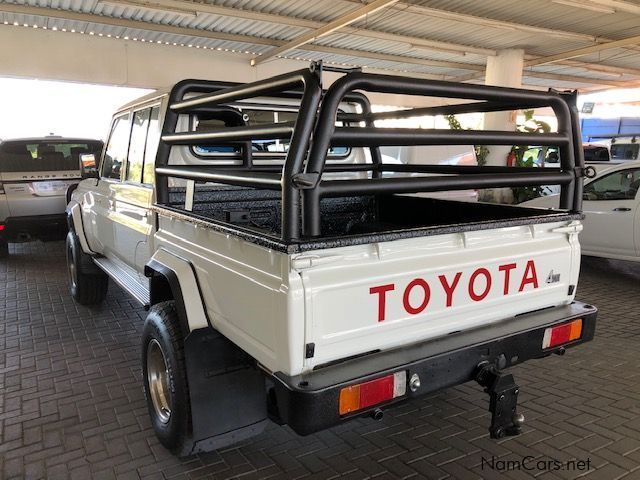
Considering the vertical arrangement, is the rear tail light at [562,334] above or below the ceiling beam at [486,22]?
below

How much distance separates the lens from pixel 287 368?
193 cm

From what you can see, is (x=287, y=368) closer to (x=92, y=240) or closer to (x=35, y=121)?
(x=92, y=240)

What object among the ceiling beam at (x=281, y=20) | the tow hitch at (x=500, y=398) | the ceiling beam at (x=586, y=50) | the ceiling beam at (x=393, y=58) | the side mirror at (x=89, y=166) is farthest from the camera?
the ceiling beam at (x=393, y=58)

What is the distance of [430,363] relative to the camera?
2.12 meters

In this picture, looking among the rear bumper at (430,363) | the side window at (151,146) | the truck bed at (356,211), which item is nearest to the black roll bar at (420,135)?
the truck bed at (356,211)

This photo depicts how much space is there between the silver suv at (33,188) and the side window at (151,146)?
474 cm

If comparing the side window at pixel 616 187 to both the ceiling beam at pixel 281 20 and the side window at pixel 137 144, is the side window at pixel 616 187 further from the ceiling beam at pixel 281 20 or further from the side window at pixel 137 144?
the ceiling beam at pixel 281 20

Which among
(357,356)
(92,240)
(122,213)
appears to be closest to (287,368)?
(357,356)

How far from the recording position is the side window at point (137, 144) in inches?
147

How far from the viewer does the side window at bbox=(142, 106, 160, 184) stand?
3420 mm

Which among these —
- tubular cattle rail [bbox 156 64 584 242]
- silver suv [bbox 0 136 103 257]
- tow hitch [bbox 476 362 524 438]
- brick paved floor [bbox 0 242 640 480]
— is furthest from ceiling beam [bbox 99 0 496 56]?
tow hitch [bbox 476 362 524 438]

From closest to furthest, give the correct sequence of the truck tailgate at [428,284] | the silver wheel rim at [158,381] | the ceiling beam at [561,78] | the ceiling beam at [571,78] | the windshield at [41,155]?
the truck tailgate at [428,284], the silver wheel rim at [158,381], the windshield at [41,155], the ceiling beam at [561,78], the ceiling beam at [571,78]

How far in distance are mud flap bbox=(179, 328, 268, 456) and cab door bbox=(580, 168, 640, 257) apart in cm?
583

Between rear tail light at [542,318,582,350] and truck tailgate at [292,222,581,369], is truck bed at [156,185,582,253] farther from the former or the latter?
rear tail light at [542,318,582,350]
